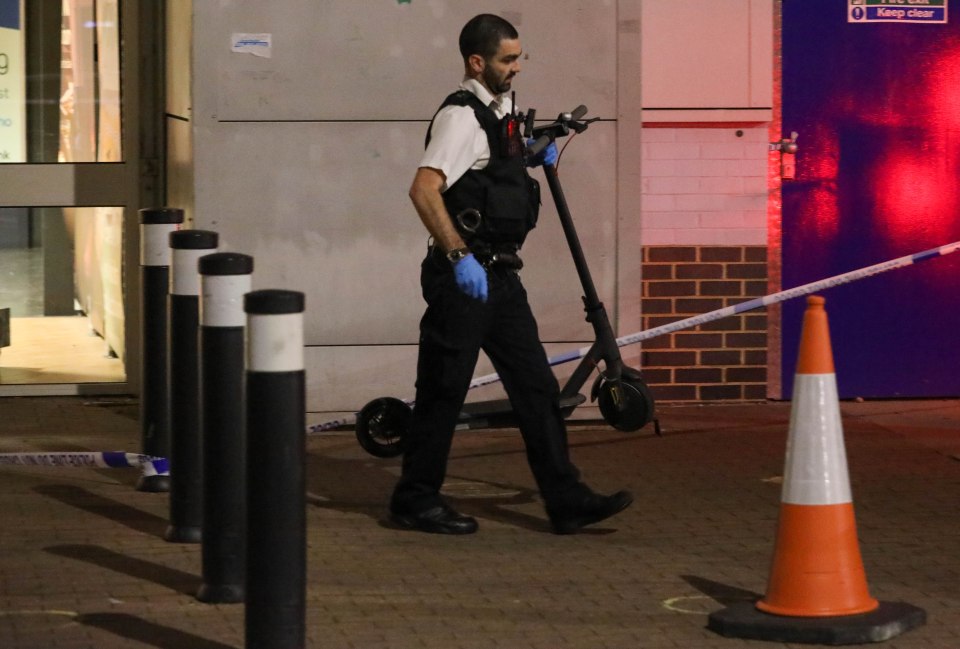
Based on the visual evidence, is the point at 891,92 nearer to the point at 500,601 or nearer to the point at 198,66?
the point at 198,66

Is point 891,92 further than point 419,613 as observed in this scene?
Yes

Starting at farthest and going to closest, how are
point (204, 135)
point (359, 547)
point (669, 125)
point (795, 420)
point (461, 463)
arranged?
point (669, 125)
point (204, 135)
point (461, 463)
point (359, 547)
point (795, 420)

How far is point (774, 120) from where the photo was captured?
32.1 ft

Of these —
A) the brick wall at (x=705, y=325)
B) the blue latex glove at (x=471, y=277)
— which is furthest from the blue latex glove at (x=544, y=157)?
the brick wall at (x=705, y=325)

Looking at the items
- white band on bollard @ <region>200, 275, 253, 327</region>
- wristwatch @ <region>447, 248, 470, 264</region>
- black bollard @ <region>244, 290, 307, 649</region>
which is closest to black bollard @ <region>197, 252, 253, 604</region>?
white band on bollard @ <region>200, 275, 253, 327</region>

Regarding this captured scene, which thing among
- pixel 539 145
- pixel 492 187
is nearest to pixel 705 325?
pixel 539 145

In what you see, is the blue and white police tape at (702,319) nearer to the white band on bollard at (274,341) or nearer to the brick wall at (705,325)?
the brick wall at (705,325)

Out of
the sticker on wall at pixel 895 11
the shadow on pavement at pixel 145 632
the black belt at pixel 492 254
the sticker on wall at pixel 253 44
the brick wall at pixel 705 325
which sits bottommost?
the shadow on pavement at pixel 145 632

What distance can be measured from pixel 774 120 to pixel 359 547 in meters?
4.36

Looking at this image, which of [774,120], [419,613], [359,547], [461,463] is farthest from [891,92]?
[419,613]

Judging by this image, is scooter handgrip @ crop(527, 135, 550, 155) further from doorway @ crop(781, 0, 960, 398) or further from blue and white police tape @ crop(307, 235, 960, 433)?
doorway @ crop(781, 0, 960, 398)

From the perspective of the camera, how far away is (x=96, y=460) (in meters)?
6.96

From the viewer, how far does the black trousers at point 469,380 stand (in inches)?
258

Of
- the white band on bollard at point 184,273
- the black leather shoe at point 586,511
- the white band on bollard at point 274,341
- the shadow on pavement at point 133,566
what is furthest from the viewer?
the black leather shoe at point 586,511
